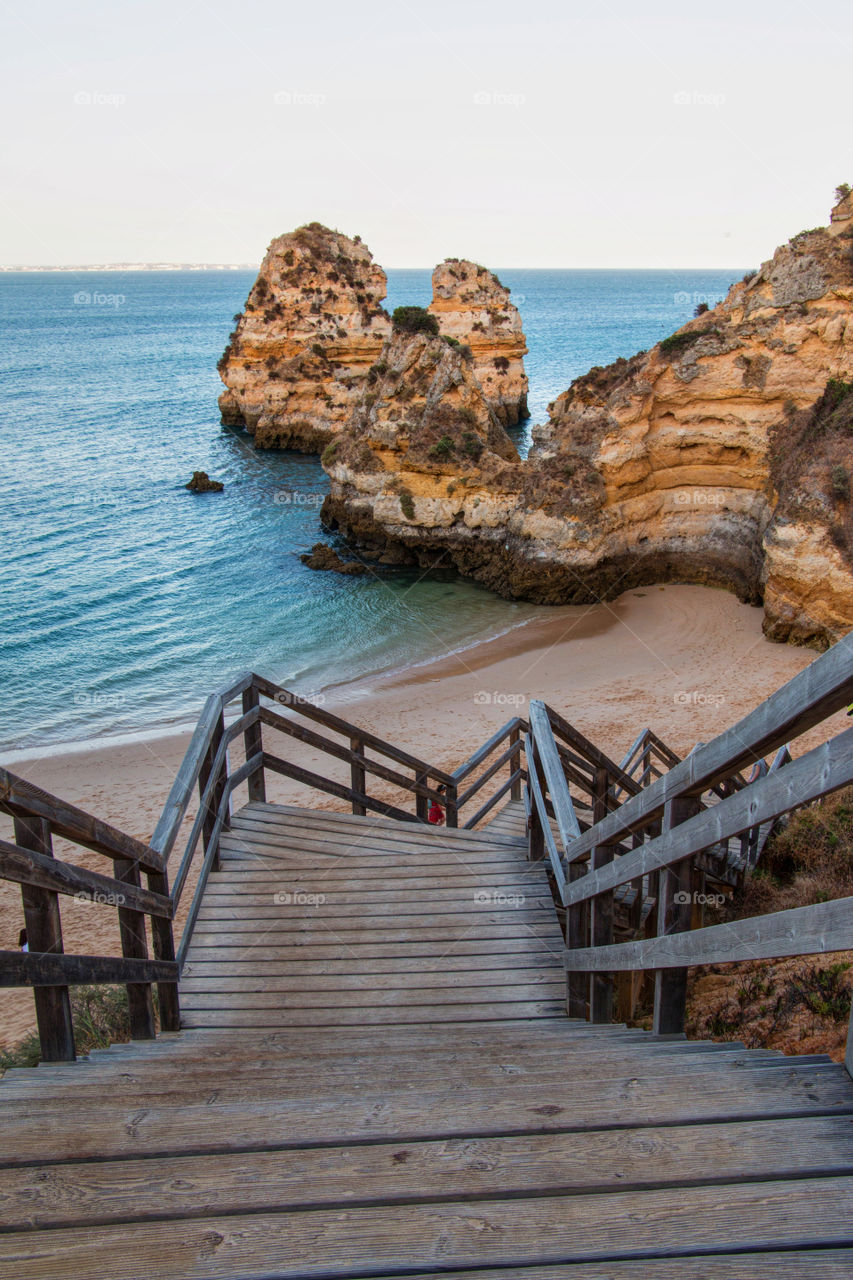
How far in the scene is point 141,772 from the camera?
1792 cm

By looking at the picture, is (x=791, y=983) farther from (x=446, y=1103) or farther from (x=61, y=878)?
(x=61, y=878)

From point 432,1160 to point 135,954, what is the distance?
2294 mm

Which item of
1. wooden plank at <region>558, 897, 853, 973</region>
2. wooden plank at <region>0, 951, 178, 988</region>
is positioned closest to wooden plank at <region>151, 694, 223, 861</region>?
wooden plank at <region>0, 951, 178, 988</region>

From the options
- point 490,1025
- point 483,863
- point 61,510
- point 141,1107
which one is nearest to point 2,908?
point 483,863

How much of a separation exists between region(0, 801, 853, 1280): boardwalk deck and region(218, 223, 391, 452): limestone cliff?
1947 inches

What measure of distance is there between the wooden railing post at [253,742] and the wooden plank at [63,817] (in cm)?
252

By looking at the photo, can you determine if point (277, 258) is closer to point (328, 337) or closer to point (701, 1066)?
point (328, 337)

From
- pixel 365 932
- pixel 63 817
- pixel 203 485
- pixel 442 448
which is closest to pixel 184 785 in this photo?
pixel 365 932

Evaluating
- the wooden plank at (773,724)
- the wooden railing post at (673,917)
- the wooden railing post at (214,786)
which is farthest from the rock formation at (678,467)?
the wooden plank at (773,724)

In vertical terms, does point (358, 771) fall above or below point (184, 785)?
below

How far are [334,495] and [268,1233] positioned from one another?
104 ft
